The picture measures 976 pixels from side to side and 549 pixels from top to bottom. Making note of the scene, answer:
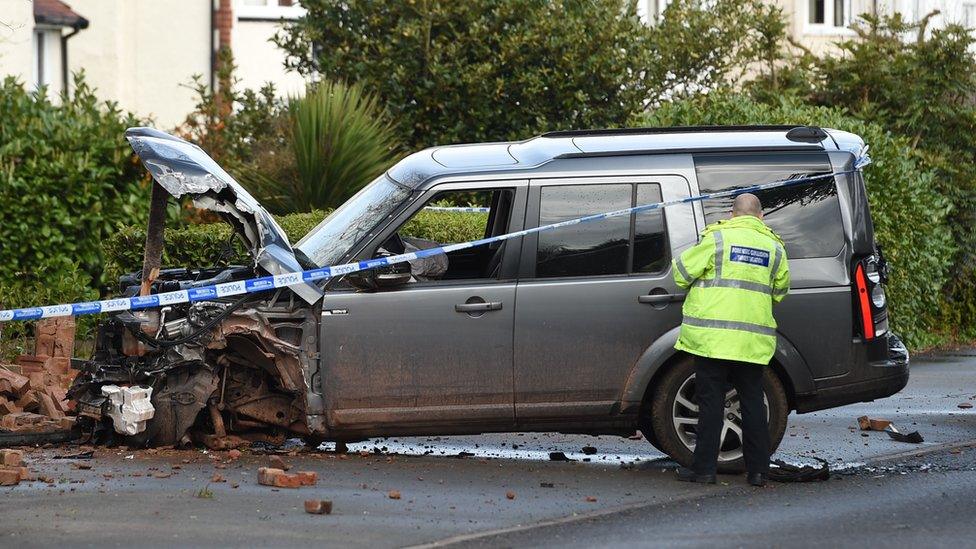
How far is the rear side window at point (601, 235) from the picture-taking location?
28.5ft

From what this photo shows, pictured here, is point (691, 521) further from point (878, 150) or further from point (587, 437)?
point (878, 150)

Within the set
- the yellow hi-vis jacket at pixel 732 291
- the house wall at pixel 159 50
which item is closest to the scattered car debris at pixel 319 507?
the yellow hi-vis jacket at pixel 732 291

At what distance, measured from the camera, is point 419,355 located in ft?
27.9

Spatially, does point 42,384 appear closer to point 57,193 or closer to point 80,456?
point 80,456

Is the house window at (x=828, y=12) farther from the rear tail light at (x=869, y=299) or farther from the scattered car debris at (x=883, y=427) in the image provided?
the rear tail light at (x=869, y=299)

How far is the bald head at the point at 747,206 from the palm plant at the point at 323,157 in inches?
257

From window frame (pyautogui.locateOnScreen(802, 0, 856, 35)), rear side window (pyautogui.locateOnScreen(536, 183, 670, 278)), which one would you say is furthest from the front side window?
window frame (pyautogui.locateOnScreen(802, 0, 856, 35))

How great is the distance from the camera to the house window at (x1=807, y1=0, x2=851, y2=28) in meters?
28.6

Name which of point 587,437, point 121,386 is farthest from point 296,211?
point 121,386

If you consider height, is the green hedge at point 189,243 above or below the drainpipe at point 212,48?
below

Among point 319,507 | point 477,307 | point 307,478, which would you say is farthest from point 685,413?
point 319,507

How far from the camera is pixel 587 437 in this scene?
34.6ft

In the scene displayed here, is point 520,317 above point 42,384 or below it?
above

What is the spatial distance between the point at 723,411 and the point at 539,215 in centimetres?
150
